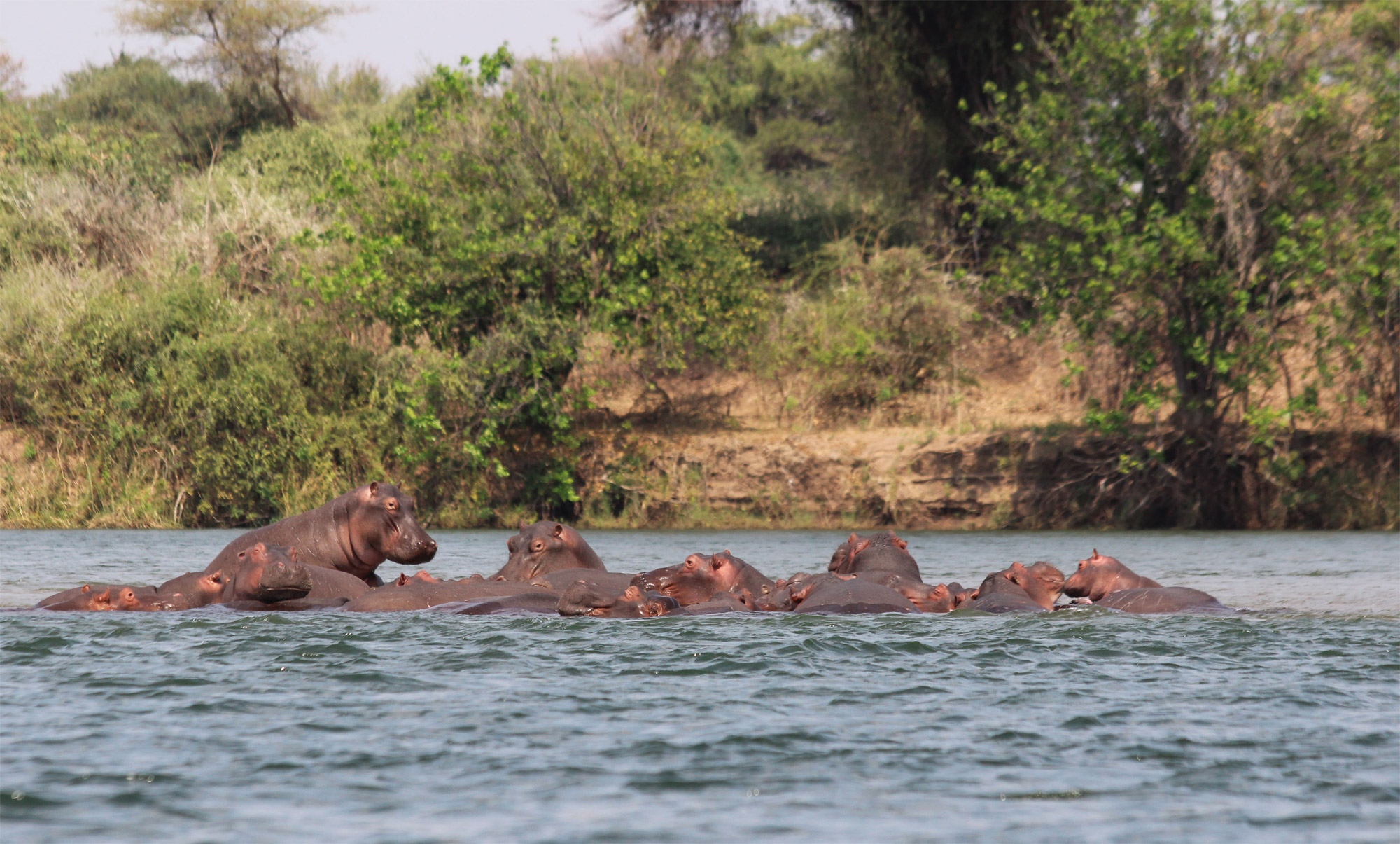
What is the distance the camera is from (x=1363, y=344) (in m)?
20.9

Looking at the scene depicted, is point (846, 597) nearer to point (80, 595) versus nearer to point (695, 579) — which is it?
point (695, 579)

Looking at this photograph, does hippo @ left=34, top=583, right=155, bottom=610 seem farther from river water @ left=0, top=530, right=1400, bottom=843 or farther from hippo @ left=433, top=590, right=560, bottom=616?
hippo @ left=433, top=590, right=560, bottom=616

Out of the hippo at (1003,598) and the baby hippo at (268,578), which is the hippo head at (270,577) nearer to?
the baby hippo at (268,578)

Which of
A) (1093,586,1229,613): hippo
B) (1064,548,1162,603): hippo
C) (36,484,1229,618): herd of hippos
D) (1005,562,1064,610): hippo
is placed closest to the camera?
(36,484,1229,618): herd of hippos

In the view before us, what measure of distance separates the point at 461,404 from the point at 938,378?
9144mm

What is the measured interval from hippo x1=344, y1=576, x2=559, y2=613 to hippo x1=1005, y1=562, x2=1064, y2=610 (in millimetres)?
3267

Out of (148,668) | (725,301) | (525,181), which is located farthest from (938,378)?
(148,668)

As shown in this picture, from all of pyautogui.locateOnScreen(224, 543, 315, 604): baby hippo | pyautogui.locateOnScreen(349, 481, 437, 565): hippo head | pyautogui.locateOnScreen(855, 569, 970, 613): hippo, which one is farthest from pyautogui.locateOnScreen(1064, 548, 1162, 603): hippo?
pyautogui.locateOnScreen(224, 543, 315, 604): baby hippo

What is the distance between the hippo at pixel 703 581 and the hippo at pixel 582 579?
0.17 m

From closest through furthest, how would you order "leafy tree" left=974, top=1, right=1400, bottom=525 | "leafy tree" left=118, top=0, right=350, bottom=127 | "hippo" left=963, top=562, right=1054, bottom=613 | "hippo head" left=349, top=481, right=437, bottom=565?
"hippo" left=963, top=562, right=1054, bottom=613 < "hippo head" left=349, top=481, right=437, bottom=565 < "leafy tree" left=974, top=1, right=1400, bottom=525 < "leafy tree" left=118, top=0, right=350, bottom=127

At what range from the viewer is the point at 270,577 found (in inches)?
356

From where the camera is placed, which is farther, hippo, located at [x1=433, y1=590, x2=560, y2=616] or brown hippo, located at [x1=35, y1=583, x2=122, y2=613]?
brown hippo, located at [x1=35, y1=583, x2=122, y2=613]

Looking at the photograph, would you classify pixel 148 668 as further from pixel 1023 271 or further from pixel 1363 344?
pixel 1363 344

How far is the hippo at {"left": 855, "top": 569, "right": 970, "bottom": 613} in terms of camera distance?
31.0 feet
